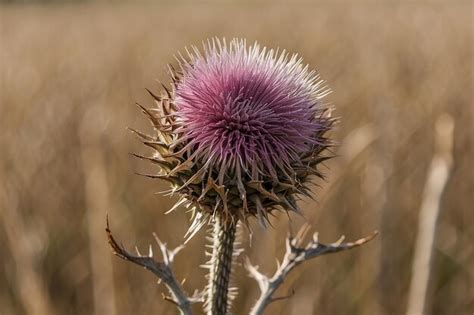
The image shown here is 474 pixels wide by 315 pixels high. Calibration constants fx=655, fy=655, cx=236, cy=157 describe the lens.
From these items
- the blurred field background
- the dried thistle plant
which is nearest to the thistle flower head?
the dried thistle plant

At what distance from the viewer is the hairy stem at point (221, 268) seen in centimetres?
84

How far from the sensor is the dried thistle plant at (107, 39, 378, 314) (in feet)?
2.65

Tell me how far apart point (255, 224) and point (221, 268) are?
1161 millimetres

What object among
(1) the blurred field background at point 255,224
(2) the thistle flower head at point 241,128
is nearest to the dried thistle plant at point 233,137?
(2) the thistle flower head at point 241,128

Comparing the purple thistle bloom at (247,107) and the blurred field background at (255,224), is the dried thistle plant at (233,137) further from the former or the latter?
the blurred field background at (255,224)

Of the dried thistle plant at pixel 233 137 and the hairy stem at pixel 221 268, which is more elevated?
the dried thistle plant at pixel 233 137

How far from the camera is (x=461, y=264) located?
8.29 ft

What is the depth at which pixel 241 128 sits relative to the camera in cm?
83

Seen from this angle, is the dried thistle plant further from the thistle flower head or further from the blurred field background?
the blurred field background

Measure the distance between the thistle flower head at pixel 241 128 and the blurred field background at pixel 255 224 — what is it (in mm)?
354

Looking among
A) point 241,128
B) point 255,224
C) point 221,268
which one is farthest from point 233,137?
point 255,224

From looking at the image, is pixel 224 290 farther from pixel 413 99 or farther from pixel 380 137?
pixel 413 99

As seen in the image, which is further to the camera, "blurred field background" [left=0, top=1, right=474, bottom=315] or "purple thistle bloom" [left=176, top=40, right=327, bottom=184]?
"blurred field background" [left=0, top=1, right=474, bottom=315]

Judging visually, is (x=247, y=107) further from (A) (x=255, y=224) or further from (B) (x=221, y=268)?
(A) (x=255, y=224)
